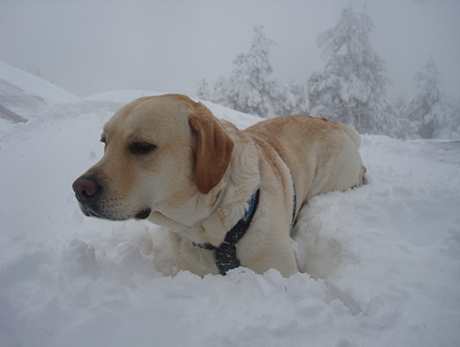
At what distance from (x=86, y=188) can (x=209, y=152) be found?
0.78 metres

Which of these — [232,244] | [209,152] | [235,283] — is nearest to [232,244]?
[232,244]

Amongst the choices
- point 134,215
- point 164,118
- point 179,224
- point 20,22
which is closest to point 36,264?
point 134,215

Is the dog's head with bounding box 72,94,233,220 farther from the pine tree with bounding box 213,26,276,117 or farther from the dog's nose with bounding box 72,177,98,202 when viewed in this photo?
the pine tree with bounding box 213,26,276,117

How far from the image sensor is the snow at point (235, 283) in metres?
1.00

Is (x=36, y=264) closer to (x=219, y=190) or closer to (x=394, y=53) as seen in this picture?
(x=219, y=190)

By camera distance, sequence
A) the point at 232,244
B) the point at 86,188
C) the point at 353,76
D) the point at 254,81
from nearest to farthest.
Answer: the point at 86,188 < the point at 232,244 < the point at 353,76 < the point at 254,81

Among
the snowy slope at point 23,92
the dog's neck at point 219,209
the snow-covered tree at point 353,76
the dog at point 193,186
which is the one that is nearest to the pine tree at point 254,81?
the snow-covered tree at point 353,76

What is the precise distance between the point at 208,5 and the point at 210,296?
80.3 meters

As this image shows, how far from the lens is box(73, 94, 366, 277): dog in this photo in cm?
149

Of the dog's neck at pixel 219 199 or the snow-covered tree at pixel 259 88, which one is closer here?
the dog's neck at pixel 219 199

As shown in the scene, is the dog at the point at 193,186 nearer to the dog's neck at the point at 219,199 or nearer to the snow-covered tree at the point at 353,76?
the dog's neck at the point at 219,199

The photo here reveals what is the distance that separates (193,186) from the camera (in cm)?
167

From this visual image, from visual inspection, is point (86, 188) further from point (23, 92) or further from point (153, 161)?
point (23, 92)

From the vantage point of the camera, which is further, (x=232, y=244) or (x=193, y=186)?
(x=232, y=244)
